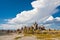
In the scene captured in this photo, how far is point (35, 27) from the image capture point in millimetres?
180500

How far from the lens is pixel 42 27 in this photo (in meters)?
199

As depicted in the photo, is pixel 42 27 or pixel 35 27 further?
pixel 42 27

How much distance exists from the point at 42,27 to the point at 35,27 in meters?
20.8
